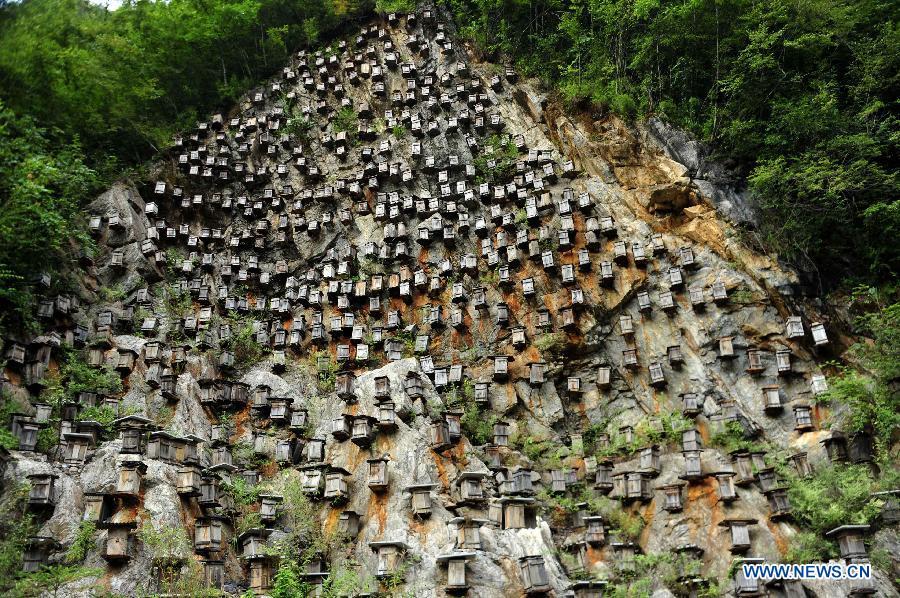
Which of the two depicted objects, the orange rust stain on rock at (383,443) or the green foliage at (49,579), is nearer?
the green foliage at (49,579)

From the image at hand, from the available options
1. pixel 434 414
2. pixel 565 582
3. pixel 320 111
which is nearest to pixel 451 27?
pixel 320 111

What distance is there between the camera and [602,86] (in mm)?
25688

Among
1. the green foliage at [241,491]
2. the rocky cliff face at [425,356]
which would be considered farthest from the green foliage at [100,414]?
the green foliage at [241,491]

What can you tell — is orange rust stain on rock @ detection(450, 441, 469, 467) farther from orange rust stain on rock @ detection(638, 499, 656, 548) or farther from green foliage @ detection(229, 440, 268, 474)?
green foliage @ detection(229, 440, 268, 474)

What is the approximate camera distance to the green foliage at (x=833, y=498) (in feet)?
49.1

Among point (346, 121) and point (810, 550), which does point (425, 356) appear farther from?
point (346, 121)

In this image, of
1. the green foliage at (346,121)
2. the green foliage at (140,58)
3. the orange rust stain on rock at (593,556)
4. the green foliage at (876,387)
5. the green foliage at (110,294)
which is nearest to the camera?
the orange rust stain on rock at (593,556)

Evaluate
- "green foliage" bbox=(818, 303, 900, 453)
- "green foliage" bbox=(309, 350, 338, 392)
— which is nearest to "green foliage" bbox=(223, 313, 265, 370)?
"green foliage" bbox=(309, 350, 338, 392)

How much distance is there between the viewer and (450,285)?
23.6m

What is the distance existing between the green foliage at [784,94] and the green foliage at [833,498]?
749 centimetres

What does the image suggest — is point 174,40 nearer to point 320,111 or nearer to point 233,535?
point 320,111

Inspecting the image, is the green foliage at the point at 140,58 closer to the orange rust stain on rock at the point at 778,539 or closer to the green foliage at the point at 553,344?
the green foliage at the point at 553,344

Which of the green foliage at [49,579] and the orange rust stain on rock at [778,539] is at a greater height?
the orange rust stain on rock at [778,539]
